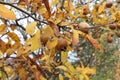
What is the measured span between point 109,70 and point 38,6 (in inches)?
175

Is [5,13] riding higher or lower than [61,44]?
higher

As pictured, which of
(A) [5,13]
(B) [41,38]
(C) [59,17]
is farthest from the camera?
(C) [59,17]

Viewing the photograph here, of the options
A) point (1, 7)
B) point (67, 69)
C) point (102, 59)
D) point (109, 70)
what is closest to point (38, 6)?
point (67, 69)

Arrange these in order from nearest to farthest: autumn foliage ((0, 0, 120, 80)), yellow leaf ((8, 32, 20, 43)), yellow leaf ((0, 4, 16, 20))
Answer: yellow leaf ((0, 4, 16, 20)), autumn foliage ((0, 0, 120, 80)), yellow leaf ((8, 32, 20, 43))

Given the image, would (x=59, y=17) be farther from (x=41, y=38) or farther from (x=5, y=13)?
(x=5, y=13)

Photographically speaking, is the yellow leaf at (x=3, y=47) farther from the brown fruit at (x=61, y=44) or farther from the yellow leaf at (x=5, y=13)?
the yellow leaf at (x=5, y=13)

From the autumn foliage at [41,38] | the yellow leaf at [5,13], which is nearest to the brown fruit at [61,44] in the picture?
the autumn foliage at [41,38]

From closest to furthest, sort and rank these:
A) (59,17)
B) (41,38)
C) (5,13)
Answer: (5,13)
(41,38)
(59,17)

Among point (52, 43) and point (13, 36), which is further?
point (13, 36)

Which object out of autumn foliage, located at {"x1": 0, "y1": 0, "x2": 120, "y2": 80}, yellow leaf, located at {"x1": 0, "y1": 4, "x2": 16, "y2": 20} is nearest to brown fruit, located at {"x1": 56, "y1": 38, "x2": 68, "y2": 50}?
autumn foliage, located at {"x1": 0, "y1": 0, "x2": 120, "y2": 80}

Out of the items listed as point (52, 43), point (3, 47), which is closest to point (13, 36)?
point (3, 47)

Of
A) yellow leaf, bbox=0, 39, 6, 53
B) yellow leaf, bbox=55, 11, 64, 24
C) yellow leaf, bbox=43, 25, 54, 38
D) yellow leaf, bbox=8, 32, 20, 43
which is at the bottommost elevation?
yellow leaf, bbox=0, 39, 6, 53

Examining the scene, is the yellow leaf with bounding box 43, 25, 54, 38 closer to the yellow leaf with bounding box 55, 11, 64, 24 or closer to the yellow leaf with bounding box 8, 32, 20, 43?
the yellow leaf with bounding box 55, 11, 64, 24

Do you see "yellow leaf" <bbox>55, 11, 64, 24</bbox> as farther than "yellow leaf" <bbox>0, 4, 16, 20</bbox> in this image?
Yes
